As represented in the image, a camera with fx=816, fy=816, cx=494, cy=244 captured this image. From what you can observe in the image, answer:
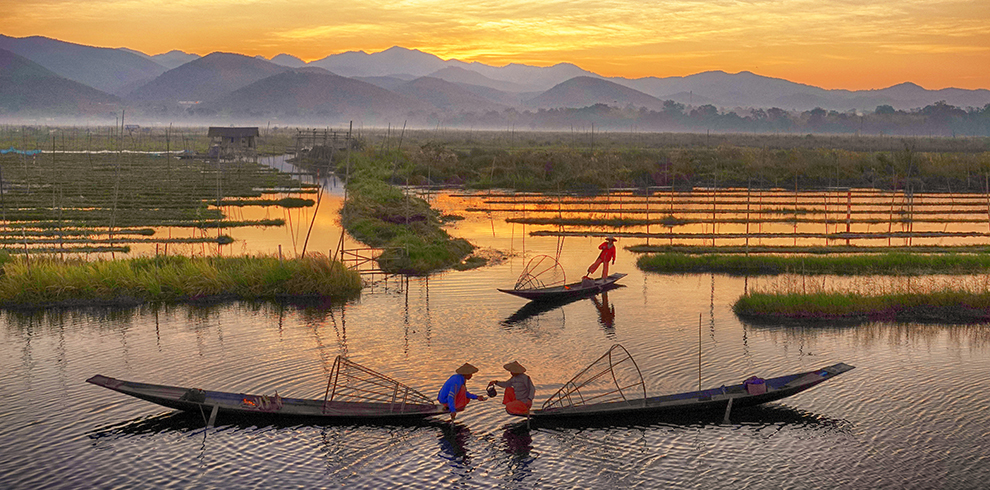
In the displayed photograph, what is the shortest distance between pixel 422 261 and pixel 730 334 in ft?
36.9

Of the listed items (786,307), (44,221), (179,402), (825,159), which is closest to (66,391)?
(179,402)

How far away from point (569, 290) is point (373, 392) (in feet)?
28.1

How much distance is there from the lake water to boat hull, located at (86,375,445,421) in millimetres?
274

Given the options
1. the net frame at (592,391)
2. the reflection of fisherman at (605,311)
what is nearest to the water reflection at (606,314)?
the reflection of fisherman at (605,311)

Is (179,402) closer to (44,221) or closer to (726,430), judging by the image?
(726,430)

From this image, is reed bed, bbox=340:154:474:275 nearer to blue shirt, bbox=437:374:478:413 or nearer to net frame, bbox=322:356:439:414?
net frame, bbox=322:356:439:414

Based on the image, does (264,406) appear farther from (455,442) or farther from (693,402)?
(693,402)

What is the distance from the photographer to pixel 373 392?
48.3ft

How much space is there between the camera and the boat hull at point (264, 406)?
44.1 feet

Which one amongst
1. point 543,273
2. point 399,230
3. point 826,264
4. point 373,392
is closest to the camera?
point 373,392

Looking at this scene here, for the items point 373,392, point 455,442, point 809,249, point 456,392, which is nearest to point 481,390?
point 456,392

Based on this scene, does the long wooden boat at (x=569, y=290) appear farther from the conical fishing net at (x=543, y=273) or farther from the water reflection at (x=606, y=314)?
the conical fishing net at (x=543, y=273)

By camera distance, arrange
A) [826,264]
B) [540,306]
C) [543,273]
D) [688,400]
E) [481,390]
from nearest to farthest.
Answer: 1. [688,400]
2. [481,390]
3. [540,306]
4. [543,273]
5. [826,264]

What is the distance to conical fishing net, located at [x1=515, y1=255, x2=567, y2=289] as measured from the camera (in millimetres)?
24477
